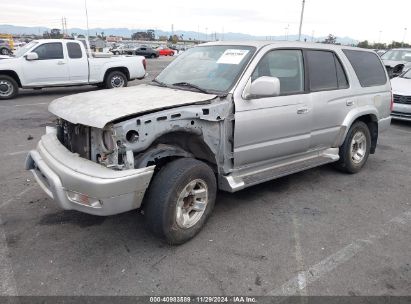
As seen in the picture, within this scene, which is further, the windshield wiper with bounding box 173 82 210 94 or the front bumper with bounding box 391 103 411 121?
the front bumper with bounding box 391 103 411 121

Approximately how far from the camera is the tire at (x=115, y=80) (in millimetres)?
13242

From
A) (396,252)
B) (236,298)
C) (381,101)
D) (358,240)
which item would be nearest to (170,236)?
(236,298)

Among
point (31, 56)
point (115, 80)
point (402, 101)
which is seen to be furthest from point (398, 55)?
point (31, 56)

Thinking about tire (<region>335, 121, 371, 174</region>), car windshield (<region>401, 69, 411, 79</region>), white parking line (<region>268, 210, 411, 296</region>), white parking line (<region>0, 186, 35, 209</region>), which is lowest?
white parking line (<region>268, 210, 411, 296</region>)

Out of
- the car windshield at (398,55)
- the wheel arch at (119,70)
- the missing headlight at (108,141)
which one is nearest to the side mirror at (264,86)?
the missing headlight at (108,141)

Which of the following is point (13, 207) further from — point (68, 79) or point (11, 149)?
point (68, 79)

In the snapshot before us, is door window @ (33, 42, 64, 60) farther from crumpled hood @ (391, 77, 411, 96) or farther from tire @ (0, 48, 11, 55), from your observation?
tire @ (0, 48, 11, 55)

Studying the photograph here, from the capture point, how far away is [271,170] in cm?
436

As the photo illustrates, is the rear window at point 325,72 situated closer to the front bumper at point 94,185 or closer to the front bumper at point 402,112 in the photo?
the front bumper at point 94,185

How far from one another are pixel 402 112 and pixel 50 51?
10536 mm

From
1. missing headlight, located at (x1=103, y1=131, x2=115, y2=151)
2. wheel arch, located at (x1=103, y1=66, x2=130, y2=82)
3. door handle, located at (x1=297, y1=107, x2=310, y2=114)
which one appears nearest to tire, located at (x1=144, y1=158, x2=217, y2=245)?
missing headlight, located at (x1=103, y1=131, x2=115, y2=151)

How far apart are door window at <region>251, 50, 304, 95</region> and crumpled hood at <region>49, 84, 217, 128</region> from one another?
0.85m

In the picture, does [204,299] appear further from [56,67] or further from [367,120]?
[56,67]

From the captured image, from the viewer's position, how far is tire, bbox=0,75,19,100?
11.5m
